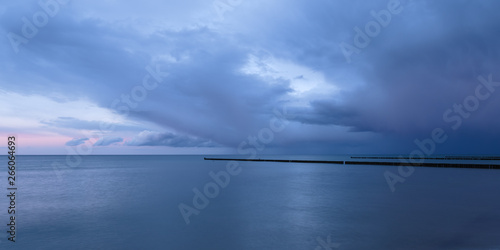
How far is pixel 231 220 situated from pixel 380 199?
52.1ft

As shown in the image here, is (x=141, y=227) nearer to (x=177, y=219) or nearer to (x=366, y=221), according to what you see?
(x=177, y=219)

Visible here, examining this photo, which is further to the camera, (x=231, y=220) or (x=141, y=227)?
(x=231, y=220)

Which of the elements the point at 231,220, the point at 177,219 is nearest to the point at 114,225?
the point at 177,219

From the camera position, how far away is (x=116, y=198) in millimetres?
31328

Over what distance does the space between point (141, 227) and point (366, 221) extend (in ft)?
46.5

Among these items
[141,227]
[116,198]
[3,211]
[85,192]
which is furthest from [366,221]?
[85,192]

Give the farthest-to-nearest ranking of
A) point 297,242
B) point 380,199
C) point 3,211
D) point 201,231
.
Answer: point 380,199, point 3,211, point 201,231, point 297,242

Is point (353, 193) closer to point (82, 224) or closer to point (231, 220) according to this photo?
point (231, 220)

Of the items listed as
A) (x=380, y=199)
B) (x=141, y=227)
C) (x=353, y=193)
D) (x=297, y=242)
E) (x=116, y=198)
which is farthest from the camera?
(x=353, y=193)

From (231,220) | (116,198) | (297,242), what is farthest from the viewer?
(116,198)

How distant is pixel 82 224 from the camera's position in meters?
20.0

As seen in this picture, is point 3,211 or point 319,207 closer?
point 3,211

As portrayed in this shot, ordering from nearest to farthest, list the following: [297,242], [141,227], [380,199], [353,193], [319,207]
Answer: [297,242] → [141,227] → [319,207] → [380,199] → [353,193]

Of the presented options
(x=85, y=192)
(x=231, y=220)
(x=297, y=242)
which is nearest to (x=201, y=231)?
(x=231, y=220)
